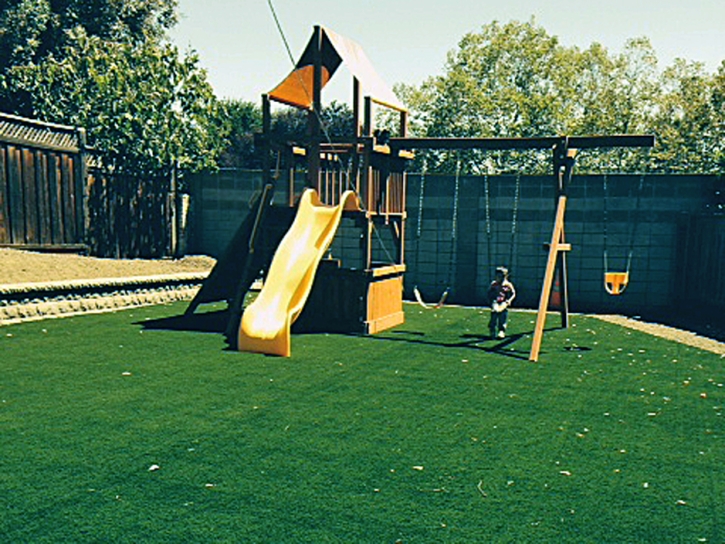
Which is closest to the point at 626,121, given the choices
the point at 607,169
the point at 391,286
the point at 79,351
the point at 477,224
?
the point at 607,169

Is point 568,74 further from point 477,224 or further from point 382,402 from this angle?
point 382,402

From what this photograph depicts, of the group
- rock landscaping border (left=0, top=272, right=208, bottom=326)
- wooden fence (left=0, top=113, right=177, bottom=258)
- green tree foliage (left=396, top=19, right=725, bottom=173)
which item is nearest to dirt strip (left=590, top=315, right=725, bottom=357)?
rock landscaping border (left=0, top=272, right=208, bottom=326)

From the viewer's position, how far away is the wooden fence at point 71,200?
13.6m

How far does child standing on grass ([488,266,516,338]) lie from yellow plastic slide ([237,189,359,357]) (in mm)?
2620

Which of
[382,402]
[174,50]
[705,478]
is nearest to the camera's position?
[705,478]

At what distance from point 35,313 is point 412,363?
6.62m

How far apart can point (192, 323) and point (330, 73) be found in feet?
16.5

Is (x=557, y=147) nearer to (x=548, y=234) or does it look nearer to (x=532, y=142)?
(x=532, y=142)

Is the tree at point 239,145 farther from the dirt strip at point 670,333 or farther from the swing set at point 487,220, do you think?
the dirt strip at point 670,333

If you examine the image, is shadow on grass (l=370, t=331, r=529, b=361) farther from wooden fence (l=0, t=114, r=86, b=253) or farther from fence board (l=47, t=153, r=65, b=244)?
fence board (l=47, t=153, r=65, b=244)

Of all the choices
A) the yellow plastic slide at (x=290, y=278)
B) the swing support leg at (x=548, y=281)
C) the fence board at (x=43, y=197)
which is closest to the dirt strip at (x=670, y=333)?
the swing support leg at (x=548, y=281)

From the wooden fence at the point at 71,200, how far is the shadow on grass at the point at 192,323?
4.31 metres

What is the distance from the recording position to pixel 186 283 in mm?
15094

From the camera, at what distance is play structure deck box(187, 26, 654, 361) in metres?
10.5
